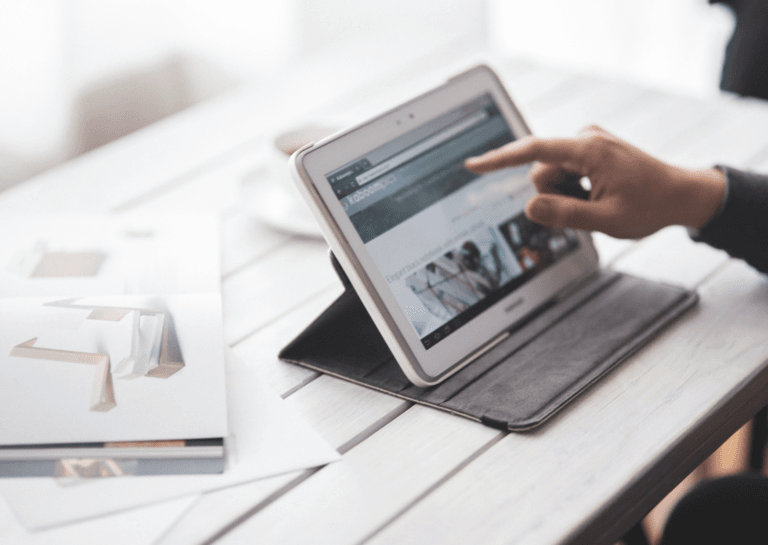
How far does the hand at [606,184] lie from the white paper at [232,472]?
299 millimetres

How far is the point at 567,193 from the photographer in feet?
2.52

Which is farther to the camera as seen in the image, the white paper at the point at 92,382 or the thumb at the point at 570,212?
the thumb at the point at 570,212

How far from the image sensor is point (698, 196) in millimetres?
729

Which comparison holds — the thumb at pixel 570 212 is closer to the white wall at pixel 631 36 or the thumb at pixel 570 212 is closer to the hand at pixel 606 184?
the hand at pixel 606 184

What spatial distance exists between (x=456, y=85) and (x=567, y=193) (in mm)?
161

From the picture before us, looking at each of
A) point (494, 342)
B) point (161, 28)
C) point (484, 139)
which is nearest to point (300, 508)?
point (494, 342)

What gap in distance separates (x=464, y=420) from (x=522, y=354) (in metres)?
0.10

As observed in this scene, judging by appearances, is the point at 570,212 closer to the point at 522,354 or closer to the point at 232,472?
the point at 522,354

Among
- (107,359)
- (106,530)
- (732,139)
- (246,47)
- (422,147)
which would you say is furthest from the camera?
(246,47)

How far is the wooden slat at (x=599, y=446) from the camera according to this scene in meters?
0.51

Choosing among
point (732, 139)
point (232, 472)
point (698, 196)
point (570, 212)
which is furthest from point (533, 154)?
point (732, 139)

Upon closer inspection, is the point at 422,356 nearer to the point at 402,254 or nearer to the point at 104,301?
the point at 402,254

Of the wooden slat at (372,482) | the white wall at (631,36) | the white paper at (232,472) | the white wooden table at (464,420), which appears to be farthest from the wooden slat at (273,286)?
the white wall at (631,36)

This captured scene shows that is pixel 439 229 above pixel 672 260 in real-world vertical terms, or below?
above
